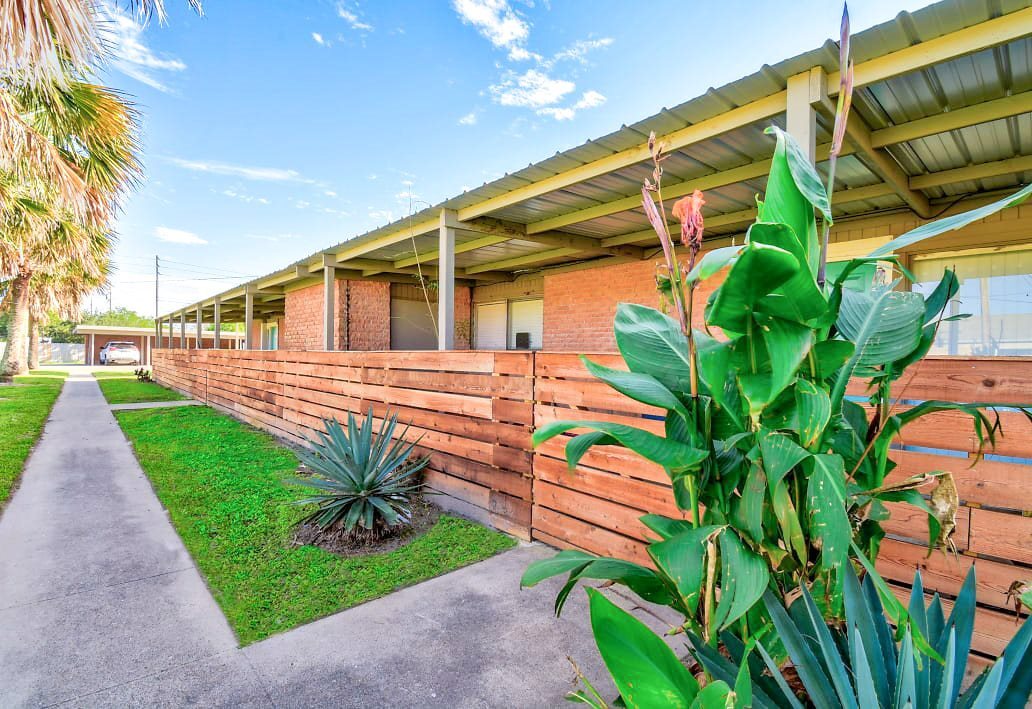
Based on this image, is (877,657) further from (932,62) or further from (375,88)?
(375,88)

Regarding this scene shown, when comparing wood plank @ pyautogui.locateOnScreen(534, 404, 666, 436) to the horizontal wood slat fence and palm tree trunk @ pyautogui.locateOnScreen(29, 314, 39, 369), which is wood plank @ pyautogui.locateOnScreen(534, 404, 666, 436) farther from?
palm tree trunk @ pyautogui.locateOnScreen(29, 314, 39, 369)

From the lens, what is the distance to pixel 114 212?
8.16m

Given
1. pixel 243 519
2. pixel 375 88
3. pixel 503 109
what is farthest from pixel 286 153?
pixel 243 519

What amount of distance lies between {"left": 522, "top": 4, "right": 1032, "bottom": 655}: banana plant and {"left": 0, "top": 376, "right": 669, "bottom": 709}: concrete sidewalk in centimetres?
107

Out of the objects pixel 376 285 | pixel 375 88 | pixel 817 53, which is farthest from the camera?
pixel 375 88

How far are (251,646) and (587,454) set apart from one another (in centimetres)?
213

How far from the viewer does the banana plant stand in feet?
3.45

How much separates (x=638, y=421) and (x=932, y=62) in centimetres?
273

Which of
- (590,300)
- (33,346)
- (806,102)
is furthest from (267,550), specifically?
(33,346)

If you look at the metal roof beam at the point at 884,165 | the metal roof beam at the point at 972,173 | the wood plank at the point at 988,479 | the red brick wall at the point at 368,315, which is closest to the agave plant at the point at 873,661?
the wood plank at the point at 988,479

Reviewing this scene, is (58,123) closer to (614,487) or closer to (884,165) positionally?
(614,487)

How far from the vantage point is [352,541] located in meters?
3.71

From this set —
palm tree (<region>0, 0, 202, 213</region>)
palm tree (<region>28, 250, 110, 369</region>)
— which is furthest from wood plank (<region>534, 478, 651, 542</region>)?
palm tree (<region>28, 250, 110, 369</region>)

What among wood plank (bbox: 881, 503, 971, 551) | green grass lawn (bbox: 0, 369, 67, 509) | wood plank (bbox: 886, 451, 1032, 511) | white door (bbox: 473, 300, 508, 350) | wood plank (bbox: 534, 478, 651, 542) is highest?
white door (bbox: 473, 300, 508, 350)
